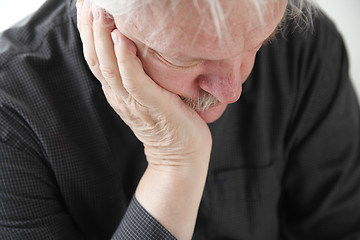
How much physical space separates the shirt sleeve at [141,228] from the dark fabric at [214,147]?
0.15 meters

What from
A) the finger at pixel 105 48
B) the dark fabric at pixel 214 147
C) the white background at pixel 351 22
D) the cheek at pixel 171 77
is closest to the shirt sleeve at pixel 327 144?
the dark fabric at pixel 214 147

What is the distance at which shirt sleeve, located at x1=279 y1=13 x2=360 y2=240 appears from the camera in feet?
3.43

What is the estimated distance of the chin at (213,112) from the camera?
0.79 m

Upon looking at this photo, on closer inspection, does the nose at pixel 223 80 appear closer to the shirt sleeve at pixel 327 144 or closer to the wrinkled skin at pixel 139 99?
the wrinkled skin at pixel 139 99

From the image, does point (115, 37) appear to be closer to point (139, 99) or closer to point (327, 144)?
point (139, 99)

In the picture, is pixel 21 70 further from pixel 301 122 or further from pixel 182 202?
pixel 301 122

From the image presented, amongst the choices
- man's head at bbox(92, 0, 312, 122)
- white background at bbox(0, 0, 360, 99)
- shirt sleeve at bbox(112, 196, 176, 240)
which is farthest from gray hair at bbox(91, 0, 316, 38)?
white background at bbox(0, 0, 360, 99)

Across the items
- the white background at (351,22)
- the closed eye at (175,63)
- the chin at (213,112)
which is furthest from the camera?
the white background at (351,22)

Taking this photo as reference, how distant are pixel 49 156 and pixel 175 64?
15.2 inches

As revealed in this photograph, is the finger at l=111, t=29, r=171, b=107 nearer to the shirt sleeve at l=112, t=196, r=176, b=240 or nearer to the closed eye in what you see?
the closed eye

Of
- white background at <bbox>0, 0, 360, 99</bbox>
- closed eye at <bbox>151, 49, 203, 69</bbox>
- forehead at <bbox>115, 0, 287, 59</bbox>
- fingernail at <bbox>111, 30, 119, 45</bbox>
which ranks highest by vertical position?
forehead at <bbox>115, 0, 287, 59</bbox>

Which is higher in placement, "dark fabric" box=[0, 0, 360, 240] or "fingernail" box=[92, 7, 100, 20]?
"fingernail" box=[92, 7, 100, 20]

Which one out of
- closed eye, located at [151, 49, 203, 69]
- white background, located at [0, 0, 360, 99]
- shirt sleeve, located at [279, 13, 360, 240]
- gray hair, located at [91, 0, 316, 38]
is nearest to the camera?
gray hair, located at [91, 0, 316, 38]

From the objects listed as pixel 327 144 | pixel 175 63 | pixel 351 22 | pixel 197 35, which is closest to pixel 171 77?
pixel 175 63
